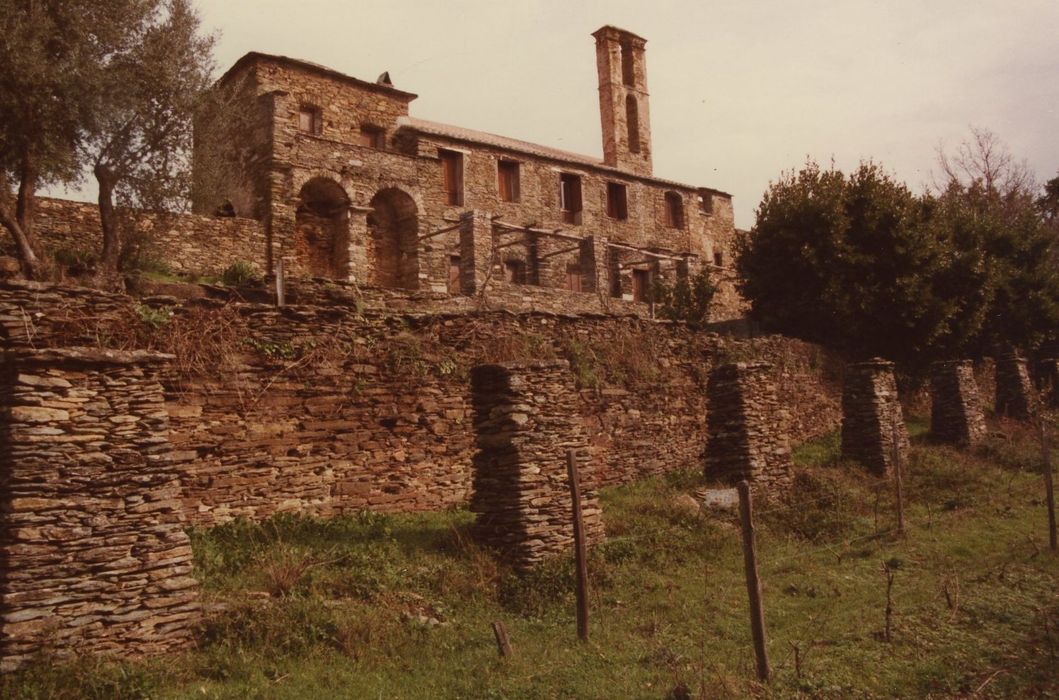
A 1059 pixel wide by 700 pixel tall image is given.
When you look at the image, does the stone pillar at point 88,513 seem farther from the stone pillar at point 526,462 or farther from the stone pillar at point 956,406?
the stone pillar at point 956,406

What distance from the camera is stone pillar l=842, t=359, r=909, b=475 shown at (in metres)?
17.3

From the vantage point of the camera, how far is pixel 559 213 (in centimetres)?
3328

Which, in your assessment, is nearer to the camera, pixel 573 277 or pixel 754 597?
pixel 754 597

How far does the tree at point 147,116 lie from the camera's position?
16984 mm

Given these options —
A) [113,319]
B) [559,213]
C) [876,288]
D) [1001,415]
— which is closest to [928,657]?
[113,319]

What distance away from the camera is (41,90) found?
15734 millimetres

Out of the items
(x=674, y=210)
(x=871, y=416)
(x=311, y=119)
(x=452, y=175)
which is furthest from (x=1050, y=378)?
(x=311, y=119)

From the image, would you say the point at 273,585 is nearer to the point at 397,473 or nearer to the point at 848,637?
the point at 397,473

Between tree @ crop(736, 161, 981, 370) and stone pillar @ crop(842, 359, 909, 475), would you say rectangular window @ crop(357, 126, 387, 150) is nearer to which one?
tree @ crop(736, 161, 981, 370)

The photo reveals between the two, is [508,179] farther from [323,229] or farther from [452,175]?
[323,229]

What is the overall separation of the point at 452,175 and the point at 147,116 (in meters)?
13.8

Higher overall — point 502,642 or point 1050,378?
point 1050,378

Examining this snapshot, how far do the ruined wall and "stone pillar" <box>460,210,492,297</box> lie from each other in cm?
625

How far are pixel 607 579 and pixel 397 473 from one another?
11.7 feet
